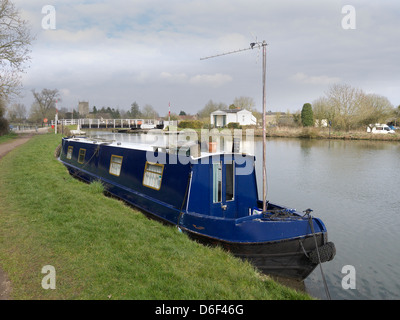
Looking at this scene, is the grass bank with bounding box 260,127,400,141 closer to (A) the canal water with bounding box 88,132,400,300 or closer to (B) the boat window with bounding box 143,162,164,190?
(A) the canal water with bounding box 88,132,400,300

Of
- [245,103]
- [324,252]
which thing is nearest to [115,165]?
[324,252]

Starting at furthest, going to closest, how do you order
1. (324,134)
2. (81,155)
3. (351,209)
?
(324,134), (81,155), (351,209)

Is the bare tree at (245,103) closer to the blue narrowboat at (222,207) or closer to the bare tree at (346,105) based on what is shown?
the bare tree at (346,105)

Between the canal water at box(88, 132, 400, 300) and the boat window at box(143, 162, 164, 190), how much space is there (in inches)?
157

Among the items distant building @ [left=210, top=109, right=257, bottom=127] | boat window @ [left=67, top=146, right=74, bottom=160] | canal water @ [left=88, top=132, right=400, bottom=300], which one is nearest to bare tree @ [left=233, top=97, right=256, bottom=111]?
distant building @ [left=210, top=109, right=257, bottom=127]

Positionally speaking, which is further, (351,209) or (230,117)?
(230,117)

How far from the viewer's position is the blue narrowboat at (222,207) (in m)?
5.51

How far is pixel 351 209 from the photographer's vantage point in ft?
35.7

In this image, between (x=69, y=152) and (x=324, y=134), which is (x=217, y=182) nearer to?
(x=69, y=152)

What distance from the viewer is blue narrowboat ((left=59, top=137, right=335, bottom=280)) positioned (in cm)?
551

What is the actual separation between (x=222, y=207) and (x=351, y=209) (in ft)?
21.8

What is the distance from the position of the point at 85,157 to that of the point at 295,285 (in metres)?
9.02
